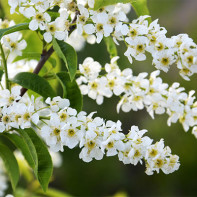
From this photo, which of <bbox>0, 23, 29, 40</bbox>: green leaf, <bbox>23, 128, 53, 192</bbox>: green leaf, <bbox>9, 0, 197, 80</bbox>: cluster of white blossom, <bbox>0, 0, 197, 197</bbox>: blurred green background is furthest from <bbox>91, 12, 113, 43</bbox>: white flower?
<bbox>0, 0, 197, 197</bbox>: blurred green background

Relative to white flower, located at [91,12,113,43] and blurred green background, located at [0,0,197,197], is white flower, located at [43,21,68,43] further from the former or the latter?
blurred green background, located at [0,0,197,197]

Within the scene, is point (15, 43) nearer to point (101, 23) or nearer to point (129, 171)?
point (101, 23)

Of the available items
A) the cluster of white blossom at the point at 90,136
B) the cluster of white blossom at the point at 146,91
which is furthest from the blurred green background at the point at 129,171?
the cluster of white blossom at the point at 90,136

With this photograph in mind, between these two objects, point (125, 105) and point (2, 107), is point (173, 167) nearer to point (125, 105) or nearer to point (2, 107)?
point (125, 105)

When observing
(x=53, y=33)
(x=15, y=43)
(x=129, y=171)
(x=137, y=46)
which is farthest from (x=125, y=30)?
(x=129, y=171)

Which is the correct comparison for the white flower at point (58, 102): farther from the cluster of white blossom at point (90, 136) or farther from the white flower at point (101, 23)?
the white flower at point (101, 23)

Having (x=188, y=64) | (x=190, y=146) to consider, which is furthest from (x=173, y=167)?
(x=190, y=146)
